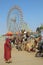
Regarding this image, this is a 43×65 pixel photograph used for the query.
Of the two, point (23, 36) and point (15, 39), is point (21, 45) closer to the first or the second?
→ point (23, 36)

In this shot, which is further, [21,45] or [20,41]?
[20,41]

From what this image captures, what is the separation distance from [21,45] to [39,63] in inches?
329

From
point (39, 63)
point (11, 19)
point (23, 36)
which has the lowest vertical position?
point (39, 63)

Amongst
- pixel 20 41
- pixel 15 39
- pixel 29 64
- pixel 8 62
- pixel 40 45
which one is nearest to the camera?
pixel 29 64

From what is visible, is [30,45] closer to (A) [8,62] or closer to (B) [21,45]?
(B) [21,45]

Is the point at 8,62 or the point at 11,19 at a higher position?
the point at 11,19

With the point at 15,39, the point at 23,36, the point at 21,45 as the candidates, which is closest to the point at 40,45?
the point at 21,45

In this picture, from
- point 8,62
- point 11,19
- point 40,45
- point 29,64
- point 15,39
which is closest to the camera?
point 29,64

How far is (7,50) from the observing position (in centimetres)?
1330

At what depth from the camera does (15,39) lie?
2444 centimetres

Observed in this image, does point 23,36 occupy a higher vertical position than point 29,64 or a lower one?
higher

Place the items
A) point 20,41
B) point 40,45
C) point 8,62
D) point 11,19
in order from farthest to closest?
point 11,19
point 20,41
point 40,45
point 8,62

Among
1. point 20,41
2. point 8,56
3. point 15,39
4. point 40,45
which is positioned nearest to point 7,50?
point 8,56

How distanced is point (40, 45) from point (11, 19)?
30.3 meters
